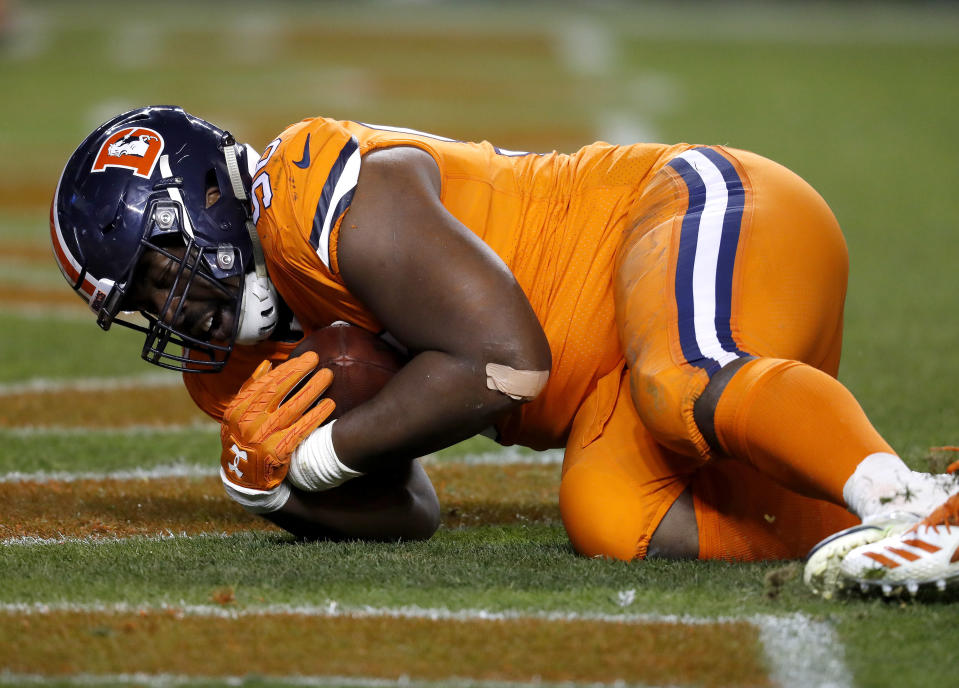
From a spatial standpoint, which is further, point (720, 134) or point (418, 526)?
point (720, 134)

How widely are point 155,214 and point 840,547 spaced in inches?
66.1

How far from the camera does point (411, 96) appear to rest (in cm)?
1514

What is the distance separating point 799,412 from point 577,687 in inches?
29.2

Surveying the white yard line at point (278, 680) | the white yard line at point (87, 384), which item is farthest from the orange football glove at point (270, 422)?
the white yard line at point (87, 384)

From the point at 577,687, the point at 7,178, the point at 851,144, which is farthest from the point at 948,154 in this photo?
the point at 577,687

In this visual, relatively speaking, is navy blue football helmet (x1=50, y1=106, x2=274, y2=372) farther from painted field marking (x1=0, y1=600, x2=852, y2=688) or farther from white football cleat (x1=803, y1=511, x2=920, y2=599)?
white football cleat (x1=803, y1=511, x2=920, y2=599)

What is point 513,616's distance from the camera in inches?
99.8

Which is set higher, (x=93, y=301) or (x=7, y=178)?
(x=93, y=301)

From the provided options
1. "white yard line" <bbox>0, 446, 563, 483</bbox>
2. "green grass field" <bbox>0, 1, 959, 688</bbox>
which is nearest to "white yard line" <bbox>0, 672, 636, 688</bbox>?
"green grass field" <bbox>0, 1, 959, 688</bbox>

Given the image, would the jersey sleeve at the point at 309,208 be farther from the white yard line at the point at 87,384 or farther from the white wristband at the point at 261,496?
the white yard line at the point at 87,384

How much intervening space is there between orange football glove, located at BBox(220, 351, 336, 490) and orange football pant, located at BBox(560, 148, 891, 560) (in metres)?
0.61

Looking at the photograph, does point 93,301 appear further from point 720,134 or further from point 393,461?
point 720,134

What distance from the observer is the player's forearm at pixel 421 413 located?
289 cm

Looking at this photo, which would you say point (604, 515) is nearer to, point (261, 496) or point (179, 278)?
point (261, 496)
